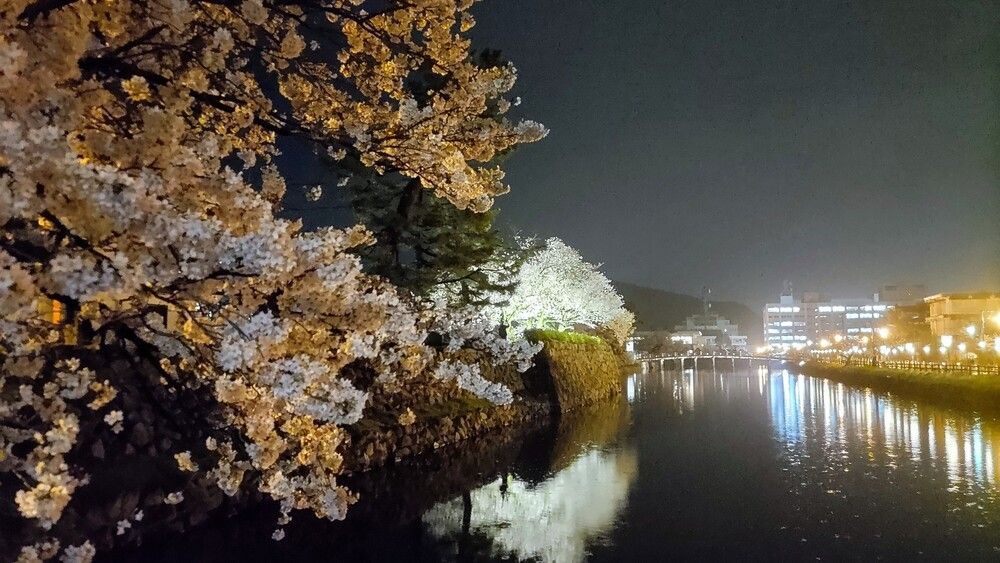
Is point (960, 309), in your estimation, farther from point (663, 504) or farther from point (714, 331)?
point (714, 331)

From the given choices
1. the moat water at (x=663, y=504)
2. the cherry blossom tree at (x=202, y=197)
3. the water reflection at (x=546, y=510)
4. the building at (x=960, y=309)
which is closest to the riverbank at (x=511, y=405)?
the moat water at (x=663, y=504)

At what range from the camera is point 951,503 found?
38.8 ft

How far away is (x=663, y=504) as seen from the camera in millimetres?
12367

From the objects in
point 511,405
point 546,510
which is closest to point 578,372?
point 511,405

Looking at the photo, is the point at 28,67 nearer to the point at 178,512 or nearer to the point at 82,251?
the point at 82,251

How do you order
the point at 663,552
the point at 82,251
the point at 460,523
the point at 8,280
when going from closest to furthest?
the point at 8,280 → the point at 82,251 → the point at 663,552 → the point at 460,523

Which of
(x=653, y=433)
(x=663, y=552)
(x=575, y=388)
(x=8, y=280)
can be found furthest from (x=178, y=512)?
(x=575, y=388)

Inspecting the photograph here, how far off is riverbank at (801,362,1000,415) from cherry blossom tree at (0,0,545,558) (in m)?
27.0

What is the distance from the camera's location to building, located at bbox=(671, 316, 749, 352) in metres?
144

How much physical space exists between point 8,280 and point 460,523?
9288mm

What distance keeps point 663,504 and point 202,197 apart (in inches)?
417

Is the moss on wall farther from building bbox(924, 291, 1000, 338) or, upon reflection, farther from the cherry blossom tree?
building bbox(924, 291, 1000, 338)

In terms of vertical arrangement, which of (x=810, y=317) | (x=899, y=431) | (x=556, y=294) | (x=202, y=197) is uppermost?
(x=810, y=317)

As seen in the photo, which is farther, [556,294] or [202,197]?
[556,294]
